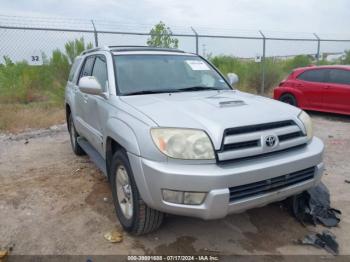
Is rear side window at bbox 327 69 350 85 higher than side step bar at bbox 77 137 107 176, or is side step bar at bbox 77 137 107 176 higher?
rear side window at bbox 327 69 350 85

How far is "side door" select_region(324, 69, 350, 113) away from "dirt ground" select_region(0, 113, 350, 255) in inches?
158

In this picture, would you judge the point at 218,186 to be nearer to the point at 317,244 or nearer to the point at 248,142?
the point at 248,142

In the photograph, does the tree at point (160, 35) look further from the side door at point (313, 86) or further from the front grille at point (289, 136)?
the front grille at point (289, 136)

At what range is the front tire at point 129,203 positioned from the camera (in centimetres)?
303

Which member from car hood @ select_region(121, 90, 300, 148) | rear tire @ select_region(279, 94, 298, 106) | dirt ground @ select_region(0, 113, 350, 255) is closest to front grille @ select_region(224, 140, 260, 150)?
car hood @ select_region(121, 90, 300, 148)

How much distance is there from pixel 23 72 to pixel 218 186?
1076 centimetres

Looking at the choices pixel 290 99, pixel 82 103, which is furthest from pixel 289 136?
pixel 290 99

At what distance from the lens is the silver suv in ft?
8.72

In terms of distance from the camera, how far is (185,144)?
2.69 m

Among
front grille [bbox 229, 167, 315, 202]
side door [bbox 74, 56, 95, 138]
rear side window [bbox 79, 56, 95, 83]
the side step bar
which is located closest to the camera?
front grille [bbox 229, 167, 315, 202]

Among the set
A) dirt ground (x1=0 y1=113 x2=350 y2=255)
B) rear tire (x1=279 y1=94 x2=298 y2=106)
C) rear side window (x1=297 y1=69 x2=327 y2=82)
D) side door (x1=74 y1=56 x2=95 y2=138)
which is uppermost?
side door (x1=74 y1=56 x2=95 y2=138)

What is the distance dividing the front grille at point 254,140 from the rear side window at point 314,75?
23.1ft

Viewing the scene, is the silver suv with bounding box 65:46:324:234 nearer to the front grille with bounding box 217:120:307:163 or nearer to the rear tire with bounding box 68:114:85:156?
the front grille with bounding box 217:120:307:163

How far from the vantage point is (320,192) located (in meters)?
3.77
